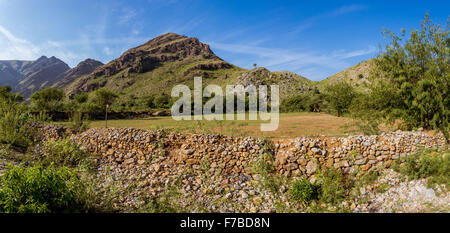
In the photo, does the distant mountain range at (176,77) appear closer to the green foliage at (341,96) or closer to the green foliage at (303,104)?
the green foliage at (303,104)

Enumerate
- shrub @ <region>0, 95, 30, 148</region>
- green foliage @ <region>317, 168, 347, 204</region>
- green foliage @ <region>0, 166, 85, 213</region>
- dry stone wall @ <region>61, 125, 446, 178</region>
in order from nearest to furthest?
green foliage @ <region>0, 166, 85, 213</region> < green foliage @ <region>317, 168, 347, 204</region> < dry stone wall @ <region>61, 125, 446, 178</region> < shrub @ <region>0, 95, 30, 148</region>

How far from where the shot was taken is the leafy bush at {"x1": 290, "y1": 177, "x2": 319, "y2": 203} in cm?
619

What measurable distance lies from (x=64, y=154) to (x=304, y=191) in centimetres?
977

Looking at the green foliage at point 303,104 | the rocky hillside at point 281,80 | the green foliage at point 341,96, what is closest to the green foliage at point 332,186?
the green foliage at point 341,96

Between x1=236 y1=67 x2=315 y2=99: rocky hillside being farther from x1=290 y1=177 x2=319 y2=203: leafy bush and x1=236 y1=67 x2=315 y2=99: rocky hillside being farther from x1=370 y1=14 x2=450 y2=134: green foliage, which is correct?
x1=290 y1=177 x2=319 y2=203: leafy bush

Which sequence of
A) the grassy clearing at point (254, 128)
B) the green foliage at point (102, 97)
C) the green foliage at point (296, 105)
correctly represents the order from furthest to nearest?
the green foliage at point (102, 97)
the green foliage at point (296, 105)
the grassy clearing at point (254, 128)

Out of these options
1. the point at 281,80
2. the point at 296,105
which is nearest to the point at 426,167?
the point at 296,105

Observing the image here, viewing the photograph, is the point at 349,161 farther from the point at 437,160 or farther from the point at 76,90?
the point at 76,90

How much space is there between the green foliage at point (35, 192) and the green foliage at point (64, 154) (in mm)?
4442

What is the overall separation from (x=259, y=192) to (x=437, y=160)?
5.50 meters

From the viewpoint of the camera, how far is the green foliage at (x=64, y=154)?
8.22 m

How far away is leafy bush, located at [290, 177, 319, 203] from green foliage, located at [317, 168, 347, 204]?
236mm

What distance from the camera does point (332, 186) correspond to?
627 cm

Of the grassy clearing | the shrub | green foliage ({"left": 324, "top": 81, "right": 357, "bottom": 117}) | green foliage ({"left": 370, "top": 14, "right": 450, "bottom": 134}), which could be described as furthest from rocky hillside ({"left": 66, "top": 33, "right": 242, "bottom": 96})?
green foliage ({"left": 370, "top": 14, "right": 450, "bottom": 134})
